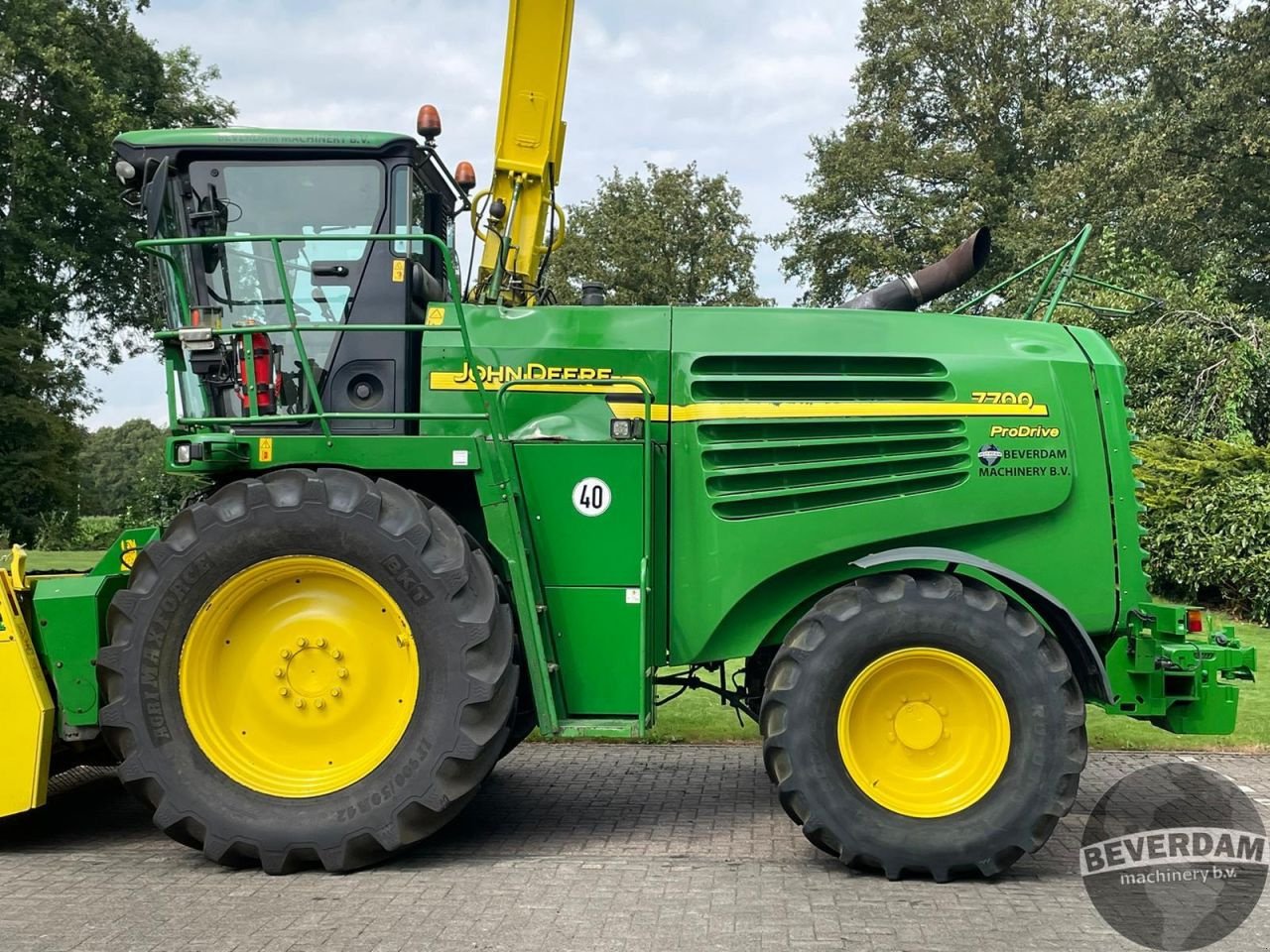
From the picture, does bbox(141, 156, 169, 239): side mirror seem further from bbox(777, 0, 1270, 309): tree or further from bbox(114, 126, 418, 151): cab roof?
bbox(777, 0, 1270, 309): tree

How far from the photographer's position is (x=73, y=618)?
198 inches

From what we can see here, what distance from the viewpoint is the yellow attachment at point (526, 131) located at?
6.40 metres

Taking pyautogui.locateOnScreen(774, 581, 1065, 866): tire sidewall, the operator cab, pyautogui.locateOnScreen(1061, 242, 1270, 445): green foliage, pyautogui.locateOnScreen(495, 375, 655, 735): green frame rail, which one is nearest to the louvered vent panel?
pyautogui.locateOnScreen(495, 375, 655, 735): green frame rail

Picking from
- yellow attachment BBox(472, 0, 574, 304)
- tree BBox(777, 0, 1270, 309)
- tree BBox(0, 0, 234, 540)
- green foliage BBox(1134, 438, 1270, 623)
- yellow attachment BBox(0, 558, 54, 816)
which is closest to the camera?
yellow attachment BBox(0, 558, 54, 816)

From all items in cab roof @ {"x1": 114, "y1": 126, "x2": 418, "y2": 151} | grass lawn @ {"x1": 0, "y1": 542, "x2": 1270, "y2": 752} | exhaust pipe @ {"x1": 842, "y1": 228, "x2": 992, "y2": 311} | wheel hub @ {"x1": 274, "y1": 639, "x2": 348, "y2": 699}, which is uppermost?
cab roof @ {"x1": 114, "y1": 126, "x2": 418, "y2": 151}

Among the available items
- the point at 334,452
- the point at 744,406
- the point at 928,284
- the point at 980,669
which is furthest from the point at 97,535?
the point at 980,669

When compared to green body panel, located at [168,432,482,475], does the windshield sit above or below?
above

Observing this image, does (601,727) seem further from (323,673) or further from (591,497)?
(323,673)

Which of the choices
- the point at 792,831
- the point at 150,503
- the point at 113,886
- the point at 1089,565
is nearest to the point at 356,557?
the point at 113,886

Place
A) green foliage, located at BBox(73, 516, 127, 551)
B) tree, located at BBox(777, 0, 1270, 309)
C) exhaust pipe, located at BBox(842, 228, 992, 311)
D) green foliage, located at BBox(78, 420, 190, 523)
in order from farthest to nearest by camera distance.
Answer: green foliage, located at BBox(73, 516, 127, 551) < green foliage, located at BBox(78, 420, 190, 523) < tree, located at BBox(777, 0, 1270, 309) < exhaust pipe, located at BBox(842, 228, 992, 311)

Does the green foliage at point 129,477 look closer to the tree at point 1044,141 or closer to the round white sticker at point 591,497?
the tree at point 1044,141

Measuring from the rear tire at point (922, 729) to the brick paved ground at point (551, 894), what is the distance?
21 cm

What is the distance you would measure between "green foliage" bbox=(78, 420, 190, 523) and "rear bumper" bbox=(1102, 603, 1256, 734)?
25355 mm

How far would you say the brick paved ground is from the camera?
3982 millimetres
